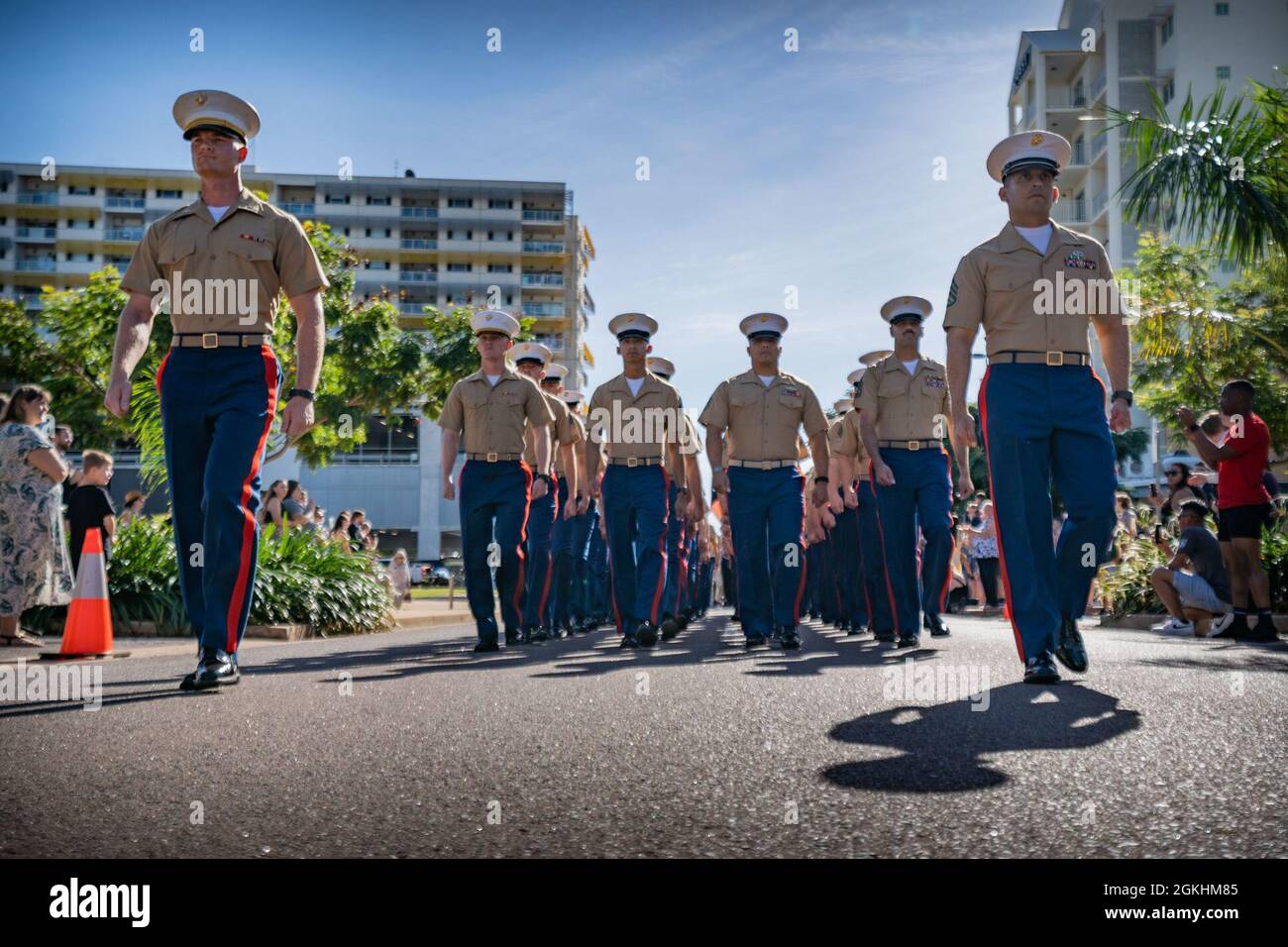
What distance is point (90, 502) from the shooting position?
34.6 feet

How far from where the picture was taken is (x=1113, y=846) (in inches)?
93.1

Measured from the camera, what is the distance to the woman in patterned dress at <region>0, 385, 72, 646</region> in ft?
30.3

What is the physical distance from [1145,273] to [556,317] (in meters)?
60.0

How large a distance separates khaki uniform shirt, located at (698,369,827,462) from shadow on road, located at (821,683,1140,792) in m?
4.44

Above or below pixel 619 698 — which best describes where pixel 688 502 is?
above

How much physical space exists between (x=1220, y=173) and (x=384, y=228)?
7481 cm

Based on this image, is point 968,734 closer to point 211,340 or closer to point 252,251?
point 211,340

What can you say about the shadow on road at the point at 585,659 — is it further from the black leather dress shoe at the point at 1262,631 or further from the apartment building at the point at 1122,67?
the apartment building at the point at 1122,67

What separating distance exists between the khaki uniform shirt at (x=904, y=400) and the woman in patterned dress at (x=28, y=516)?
238 inches

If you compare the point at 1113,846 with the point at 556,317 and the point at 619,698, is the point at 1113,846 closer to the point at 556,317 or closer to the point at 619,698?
the point at 619,698

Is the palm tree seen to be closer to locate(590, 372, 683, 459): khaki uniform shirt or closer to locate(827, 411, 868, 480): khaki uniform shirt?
locate(827, 411, 868, 480): khaki uniform shirt

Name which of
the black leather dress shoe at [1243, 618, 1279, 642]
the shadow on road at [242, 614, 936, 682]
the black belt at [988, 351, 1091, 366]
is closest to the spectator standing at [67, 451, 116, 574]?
the shadow on road at [242, 614, 936, 682]

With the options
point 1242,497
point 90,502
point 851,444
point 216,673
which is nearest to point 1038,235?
point 216,673
